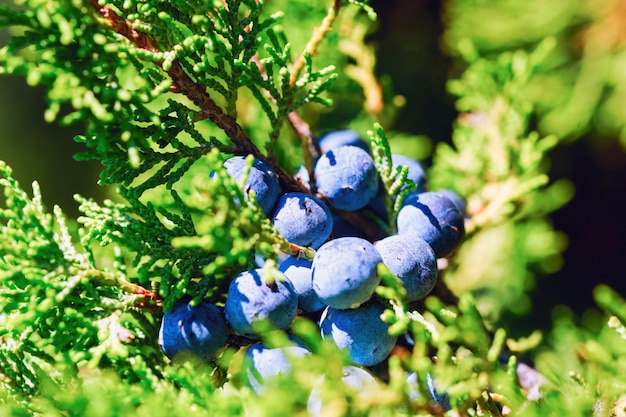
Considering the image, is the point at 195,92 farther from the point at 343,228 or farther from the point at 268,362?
the point at 268,362

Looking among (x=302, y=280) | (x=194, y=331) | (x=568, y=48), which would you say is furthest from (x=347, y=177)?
(x=568, y=48)

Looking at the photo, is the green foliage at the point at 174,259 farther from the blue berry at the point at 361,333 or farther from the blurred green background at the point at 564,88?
the blurred green background at the point at 564,88

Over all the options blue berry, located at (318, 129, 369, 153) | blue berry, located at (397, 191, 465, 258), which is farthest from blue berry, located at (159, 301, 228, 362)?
blue berry, located at (318, 129, 369, 153)

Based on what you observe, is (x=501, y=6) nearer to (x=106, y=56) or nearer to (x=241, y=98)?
(x=241, y=98)

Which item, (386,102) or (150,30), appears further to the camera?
(386,102)

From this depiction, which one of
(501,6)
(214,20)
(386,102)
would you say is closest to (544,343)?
(386,102)
